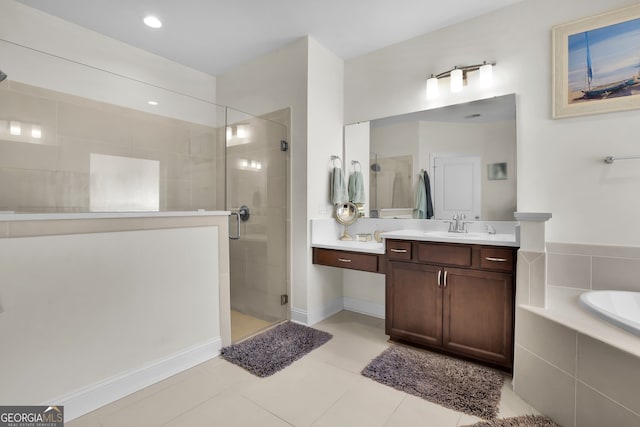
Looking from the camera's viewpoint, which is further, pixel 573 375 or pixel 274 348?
pixel 274 348

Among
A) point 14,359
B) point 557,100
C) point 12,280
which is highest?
point 557,100

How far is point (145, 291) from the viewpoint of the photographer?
1806 millimetres

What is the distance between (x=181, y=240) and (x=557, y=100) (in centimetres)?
274

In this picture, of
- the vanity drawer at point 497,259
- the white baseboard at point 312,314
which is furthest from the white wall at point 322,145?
the vanity drawer at point 497,259

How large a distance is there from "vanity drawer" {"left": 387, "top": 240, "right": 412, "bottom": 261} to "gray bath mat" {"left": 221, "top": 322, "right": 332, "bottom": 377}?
0.88 metres

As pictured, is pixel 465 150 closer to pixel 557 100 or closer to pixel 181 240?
pixel 557 100

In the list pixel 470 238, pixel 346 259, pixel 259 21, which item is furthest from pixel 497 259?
pixel 259 21

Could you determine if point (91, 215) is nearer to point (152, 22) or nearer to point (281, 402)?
point (281, 402)

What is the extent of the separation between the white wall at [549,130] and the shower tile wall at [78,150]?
2.03m

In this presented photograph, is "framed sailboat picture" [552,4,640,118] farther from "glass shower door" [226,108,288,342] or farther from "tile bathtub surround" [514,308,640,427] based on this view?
"glass shower door" [226,108,288,342]

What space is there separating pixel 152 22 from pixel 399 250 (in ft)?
8.96

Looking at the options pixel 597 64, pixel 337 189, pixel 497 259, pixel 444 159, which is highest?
pixel 597 64

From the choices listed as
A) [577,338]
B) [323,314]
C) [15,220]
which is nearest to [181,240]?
[15,220]

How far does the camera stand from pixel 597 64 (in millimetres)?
1951
